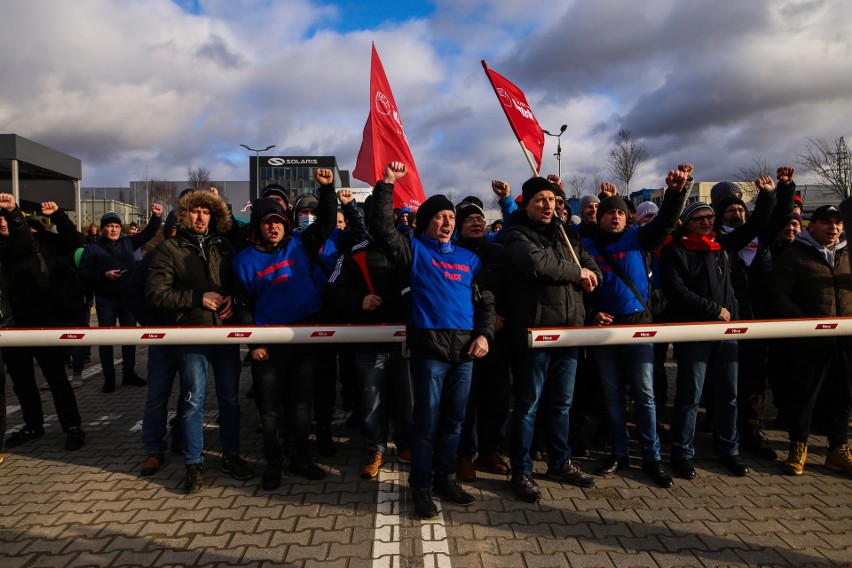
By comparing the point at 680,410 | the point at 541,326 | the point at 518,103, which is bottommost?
the point at 680,410

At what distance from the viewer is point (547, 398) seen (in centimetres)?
412

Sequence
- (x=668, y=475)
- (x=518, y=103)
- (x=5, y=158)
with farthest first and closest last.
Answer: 1. (x=5, y=158)
2. (x=518, y=103)
3. (x=668, y=475)

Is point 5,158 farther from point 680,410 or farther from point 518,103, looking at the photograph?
point 680,410

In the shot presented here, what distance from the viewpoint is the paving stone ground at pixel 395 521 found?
306 cm

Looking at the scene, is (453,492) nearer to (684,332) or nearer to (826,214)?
(684,332)

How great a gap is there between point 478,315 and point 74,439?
152 inches

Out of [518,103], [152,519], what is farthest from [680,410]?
[152,519]

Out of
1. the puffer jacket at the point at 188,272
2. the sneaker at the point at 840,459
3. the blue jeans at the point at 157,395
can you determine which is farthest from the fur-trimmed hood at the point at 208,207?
the sneaker at the point at 840,459

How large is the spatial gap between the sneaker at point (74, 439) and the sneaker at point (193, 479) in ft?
5.09

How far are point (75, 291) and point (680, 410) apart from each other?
18.5ft

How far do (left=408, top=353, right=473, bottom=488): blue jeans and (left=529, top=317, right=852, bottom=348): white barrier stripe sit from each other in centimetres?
Result: 61

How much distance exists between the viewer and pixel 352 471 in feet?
14.2

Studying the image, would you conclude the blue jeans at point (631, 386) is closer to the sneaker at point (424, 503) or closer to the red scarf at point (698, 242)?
the red scarf at point (698, 242)

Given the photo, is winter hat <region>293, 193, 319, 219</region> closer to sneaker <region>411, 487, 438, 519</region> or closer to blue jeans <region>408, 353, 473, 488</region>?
blue jeans <region>408, 353, 473, 488</region>
